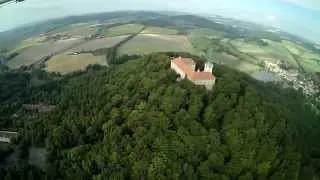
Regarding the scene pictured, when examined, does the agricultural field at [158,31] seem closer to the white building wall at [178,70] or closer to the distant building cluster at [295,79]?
the distant building cluster at [295,79]

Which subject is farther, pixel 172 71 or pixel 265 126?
pixel 172 71

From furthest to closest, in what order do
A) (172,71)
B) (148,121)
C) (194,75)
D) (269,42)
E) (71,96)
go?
(269,42) → (71,96) → (172,71) → (194,75) → (148,121)

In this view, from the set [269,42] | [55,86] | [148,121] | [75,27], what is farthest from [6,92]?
[269,42]

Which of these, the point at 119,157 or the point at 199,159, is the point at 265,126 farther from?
the point at 119,157

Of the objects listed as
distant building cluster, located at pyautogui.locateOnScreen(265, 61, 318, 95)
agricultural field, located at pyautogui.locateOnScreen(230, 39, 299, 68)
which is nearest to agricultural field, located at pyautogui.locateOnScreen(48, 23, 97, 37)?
agricultural field, located at pyautogui.locateOnScreen(230, 39, 299, 68)

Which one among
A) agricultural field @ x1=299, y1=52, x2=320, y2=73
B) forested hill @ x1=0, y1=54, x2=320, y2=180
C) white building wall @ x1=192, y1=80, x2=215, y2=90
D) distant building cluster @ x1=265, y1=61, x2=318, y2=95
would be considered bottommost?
agricultural field @ x1=299, y1=52, x2=320, y2=73

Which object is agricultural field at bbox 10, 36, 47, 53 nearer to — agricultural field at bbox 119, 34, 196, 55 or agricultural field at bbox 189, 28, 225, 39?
agricultural field at bbox 119, 34, 196, 55
